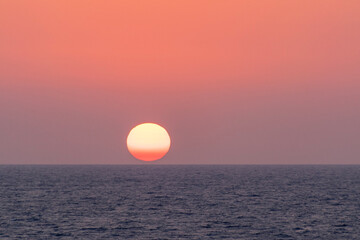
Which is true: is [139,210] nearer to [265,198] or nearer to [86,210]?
[86,210]

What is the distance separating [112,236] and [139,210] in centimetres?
1877

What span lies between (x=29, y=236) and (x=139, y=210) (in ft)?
68.0

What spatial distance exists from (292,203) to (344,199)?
38.0 feet

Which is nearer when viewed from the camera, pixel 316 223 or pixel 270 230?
pixel 270 230

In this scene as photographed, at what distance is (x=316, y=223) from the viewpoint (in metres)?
53.8

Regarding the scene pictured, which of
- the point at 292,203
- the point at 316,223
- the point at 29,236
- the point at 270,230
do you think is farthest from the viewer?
the point at 292,203

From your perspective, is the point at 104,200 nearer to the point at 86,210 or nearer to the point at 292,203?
the point at 86,210

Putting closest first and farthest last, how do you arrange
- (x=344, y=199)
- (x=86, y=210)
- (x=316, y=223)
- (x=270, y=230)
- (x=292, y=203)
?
(x=270, y=230) < (x=316, y=223) < (x=86, y=210) < (x=292, y=203) < (x=344, y=199)

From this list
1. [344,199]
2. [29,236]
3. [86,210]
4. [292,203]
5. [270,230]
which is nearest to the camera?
[29,236]

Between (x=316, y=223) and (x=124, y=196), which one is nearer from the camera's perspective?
(x=316, y=223)

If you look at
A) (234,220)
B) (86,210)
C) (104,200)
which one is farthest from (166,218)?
(104,200)

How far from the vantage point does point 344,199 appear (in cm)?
8081

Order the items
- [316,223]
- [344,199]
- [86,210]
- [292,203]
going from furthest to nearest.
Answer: [344,199], [292,203], [86,210], [316,223]

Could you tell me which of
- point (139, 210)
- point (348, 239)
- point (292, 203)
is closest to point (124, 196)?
point (139, 210)
